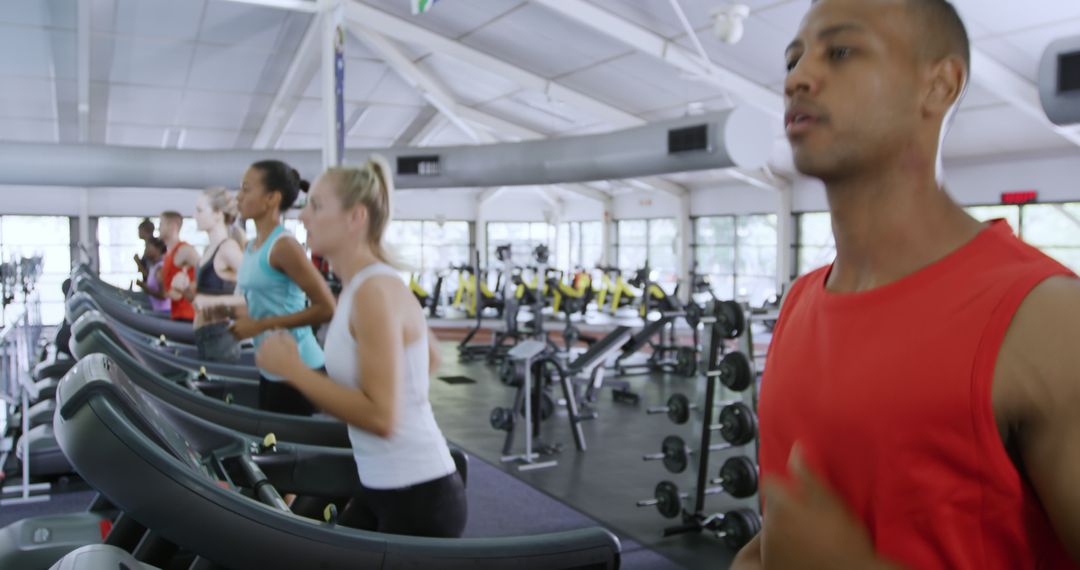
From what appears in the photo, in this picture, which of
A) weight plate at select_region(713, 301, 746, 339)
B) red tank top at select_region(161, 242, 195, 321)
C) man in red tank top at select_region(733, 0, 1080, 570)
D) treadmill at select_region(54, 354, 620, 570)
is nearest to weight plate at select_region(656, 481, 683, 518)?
weight plate at select_region(713, 301, 746, 339)

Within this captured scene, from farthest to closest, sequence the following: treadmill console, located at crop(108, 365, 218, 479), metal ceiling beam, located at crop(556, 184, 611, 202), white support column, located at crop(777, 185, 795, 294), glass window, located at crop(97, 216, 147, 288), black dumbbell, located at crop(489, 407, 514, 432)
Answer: metal ceiling beam, located at crop(556, 184, 611, 202) < glass window, located at crop(97, 216, 147, 288) < white support column, located at crop(777, 185, 795, 294) < black dumbbell, located at crop(489, 407, 514, 432) < treadmill console, located at crop(108, 365, 218, 479)

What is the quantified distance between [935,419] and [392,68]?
12.2 metres

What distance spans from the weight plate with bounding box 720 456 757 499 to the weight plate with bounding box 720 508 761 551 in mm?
91

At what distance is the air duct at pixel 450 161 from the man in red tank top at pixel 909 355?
21.4ft

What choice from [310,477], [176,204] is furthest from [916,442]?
[176,204]

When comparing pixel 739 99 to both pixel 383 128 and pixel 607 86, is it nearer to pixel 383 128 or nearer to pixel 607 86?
pixel 607 86

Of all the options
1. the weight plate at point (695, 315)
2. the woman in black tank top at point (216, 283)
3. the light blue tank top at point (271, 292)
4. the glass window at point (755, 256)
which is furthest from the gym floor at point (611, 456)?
the glass window at point (755, 256)

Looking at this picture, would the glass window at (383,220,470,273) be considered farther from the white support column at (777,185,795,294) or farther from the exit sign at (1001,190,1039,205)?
the exit sign at (1001,190,1039,205)

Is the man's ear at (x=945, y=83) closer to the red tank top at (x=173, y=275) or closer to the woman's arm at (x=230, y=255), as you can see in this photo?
the woman's arm at (x=230, y=255)

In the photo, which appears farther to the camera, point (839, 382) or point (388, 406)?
point (388, 406)

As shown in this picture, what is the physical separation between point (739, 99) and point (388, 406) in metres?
9.01

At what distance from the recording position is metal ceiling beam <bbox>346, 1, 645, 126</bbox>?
999 centimetres

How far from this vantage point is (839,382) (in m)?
0.78

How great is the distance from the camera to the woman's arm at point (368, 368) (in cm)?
159
